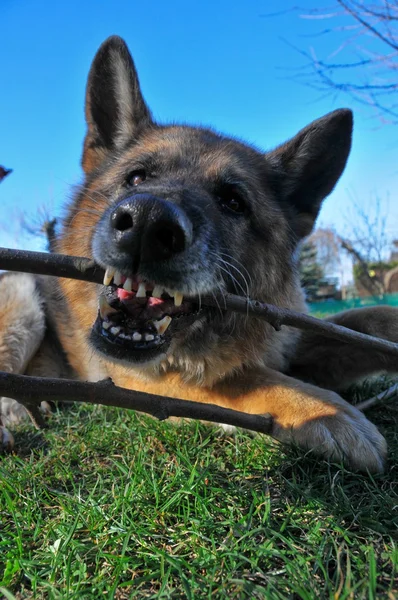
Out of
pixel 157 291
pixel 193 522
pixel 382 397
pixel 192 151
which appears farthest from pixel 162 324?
pixel 382 397

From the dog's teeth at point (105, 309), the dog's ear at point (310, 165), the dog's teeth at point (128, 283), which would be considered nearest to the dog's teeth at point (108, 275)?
the dog's teeth at point (128, 283)

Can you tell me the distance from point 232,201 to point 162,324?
105 cm

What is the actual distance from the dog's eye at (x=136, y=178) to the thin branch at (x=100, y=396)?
1.70 meters

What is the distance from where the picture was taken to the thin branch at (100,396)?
140cm

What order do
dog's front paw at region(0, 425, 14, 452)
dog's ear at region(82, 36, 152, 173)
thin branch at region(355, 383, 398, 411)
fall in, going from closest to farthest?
dog's front paw at region(0, 425, 14, 452), thin branch at region(355, 383, 398, 411), dog's ear at region(82, 36, 152, 173)

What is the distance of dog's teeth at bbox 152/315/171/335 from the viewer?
222 centimetres

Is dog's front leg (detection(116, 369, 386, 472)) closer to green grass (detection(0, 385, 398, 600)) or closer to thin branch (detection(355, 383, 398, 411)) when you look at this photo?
green grass (detection(0, 385, 398, 600))

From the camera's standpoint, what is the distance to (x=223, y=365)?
271 centimetres

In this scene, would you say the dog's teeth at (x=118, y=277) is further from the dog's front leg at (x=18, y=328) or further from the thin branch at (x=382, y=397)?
the dog's front leg at (x=18, y=328)

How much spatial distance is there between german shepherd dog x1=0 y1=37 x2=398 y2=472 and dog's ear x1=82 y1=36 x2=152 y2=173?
10mm

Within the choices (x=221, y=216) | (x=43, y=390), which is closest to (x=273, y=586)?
(x=43, y=390)

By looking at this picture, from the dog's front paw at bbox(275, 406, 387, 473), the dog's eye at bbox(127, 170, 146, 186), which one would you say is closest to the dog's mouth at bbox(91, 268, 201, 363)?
the dog's front paw at bbox(275, 406, 387, 473)

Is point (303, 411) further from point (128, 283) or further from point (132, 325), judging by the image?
point (128, 283)

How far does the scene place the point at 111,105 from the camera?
353cm
